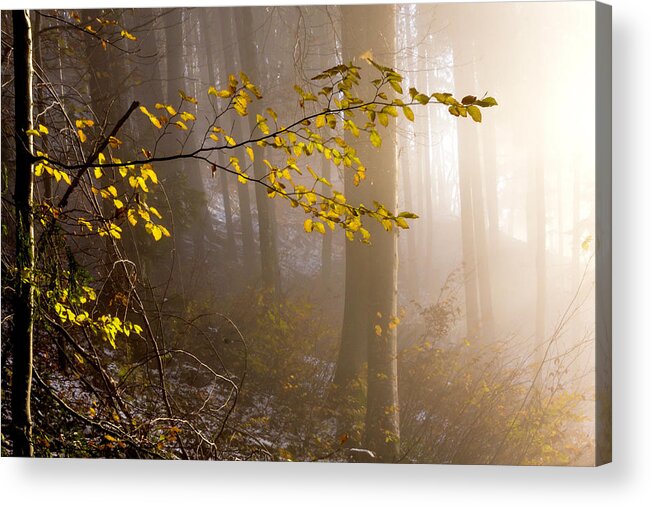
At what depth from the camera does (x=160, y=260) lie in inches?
183

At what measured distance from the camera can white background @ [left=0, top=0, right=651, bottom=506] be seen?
439cm

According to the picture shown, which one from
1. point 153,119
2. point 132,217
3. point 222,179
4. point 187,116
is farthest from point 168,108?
point 132,217

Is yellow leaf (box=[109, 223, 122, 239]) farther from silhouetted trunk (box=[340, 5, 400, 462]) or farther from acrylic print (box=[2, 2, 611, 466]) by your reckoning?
silhouetted trunk (box=[340, 5, 400, 462])

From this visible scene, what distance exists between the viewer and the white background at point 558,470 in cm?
439

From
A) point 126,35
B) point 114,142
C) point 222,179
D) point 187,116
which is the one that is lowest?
point 222,179

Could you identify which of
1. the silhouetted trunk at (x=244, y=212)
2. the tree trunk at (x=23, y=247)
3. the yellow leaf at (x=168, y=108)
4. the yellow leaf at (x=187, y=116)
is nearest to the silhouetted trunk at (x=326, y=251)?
the silhouetted trunk at (x=244, y=212)

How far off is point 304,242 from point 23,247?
1685 millimetres

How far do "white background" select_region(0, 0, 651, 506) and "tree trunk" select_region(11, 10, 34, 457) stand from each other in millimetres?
355

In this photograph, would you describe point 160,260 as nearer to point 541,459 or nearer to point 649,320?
point 541,459

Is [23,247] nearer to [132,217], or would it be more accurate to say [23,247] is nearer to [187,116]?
[132,217]

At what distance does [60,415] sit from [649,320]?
3.55 metres

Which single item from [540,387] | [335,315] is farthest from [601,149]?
[335,315]

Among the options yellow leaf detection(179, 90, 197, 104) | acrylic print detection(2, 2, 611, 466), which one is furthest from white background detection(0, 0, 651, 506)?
yellow leaf detection(179, 90, 197, 104)

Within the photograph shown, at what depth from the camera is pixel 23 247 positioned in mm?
4598
